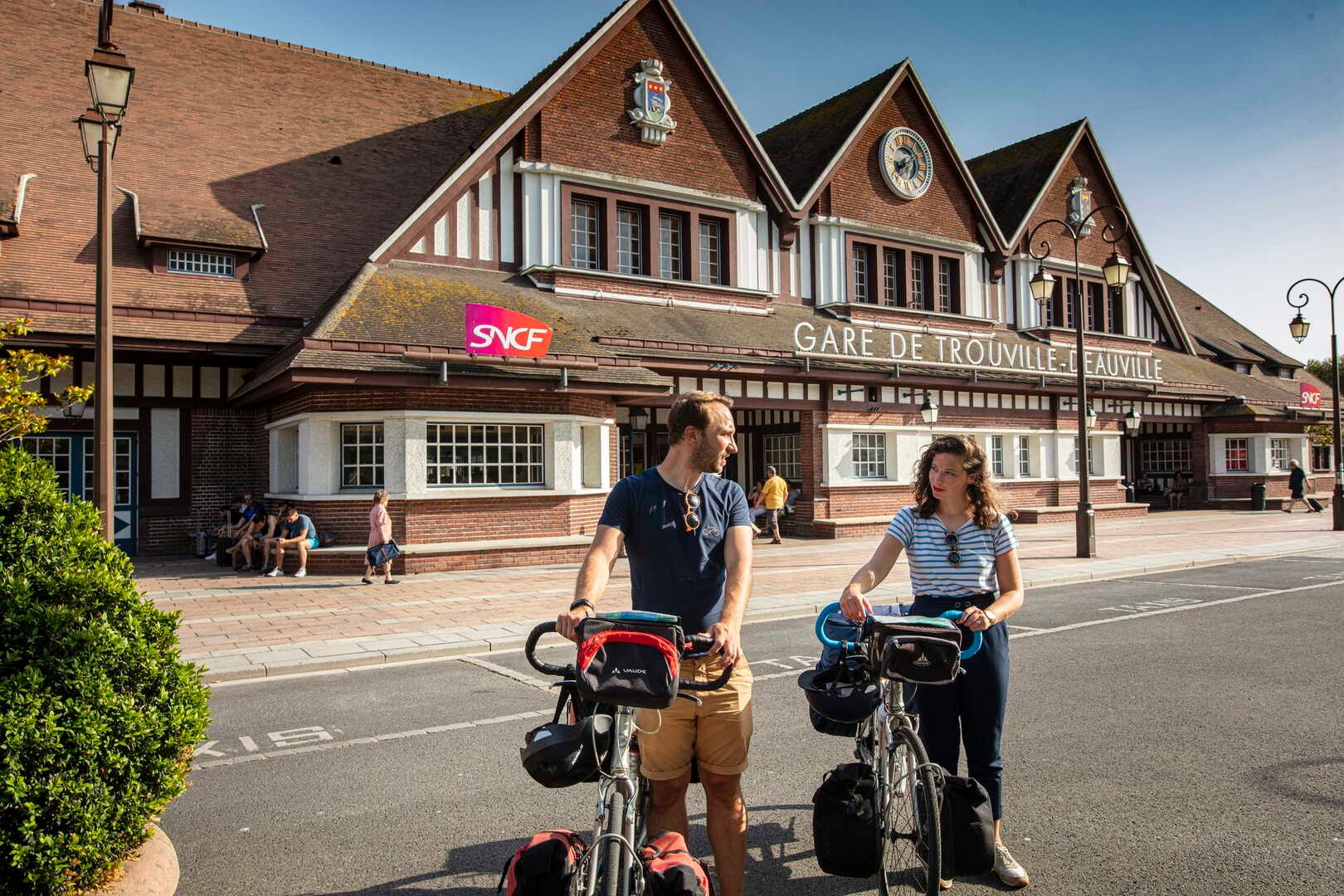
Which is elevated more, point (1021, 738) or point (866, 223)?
point (866, 223)

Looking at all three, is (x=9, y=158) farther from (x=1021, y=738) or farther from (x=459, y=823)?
(x=1021, y=738)

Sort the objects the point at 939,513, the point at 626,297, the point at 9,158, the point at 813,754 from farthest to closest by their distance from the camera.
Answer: the point at 626,297 < the point at 9,158 < the point at 813,754 < the point at 939,513

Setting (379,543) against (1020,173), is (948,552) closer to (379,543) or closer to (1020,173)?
(379,543)

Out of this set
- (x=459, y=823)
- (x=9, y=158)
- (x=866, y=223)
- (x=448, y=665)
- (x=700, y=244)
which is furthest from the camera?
(x=866, y=223)

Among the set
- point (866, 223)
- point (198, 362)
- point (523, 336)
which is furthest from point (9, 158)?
point (866, 223)

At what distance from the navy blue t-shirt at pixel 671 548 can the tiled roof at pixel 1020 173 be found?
86.2 feet

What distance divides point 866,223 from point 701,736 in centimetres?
2212

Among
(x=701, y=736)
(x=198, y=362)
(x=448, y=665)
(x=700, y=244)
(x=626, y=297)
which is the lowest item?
(x=448, y=665)

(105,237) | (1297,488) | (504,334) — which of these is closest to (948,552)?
(105,237)

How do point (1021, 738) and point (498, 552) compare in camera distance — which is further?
point (498, 552)

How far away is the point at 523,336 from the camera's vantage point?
1519 centimetres

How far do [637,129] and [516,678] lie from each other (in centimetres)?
1548

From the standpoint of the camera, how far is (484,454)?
1606cm

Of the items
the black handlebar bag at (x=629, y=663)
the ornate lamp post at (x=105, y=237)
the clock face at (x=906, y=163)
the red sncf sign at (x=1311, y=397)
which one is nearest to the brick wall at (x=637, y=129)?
the clock face at (x=906, y=163)
